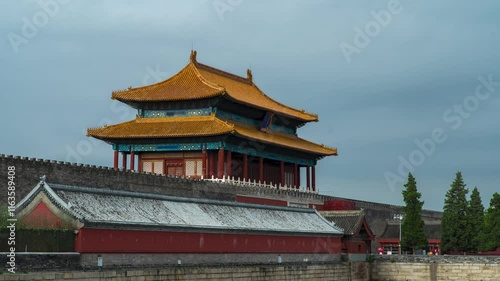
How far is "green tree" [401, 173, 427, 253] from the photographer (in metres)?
57.5

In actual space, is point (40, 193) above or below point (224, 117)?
below

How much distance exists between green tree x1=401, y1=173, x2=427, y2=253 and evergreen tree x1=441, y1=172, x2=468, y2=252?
1870 mm

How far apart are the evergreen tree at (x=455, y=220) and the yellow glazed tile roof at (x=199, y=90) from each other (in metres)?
14.8

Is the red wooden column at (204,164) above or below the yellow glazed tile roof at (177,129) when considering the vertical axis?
below

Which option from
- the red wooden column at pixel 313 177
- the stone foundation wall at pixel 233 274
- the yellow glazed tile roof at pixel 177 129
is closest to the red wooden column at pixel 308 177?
the red wooden column at pixel 313 177

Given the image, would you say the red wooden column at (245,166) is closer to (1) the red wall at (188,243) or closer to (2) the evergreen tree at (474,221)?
(1) the red wall at (188,243)

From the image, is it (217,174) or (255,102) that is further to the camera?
(255,102)

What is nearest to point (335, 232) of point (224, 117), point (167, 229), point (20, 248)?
point (224, 117)

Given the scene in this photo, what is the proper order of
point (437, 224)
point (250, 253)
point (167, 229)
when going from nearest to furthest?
point (167, 229) → point (250, 253) → point (437, 224)

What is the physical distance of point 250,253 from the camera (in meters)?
40.1

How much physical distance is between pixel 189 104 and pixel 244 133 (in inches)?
187

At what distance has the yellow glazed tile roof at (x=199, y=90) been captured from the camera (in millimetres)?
56344

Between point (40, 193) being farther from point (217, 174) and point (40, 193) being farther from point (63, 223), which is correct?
point (217, 174)

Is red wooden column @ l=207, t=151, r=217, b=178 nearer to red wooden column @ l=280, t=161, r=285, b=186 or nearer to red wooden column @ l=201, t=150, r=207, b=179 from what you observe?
red wooden column @ l=201, t=150, r=207, b=179
